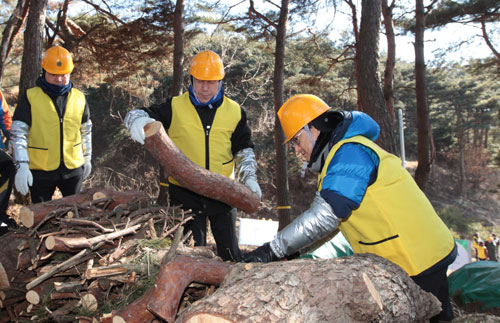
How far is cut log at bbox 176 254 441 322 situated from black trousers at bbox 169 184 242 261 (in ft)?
4.03

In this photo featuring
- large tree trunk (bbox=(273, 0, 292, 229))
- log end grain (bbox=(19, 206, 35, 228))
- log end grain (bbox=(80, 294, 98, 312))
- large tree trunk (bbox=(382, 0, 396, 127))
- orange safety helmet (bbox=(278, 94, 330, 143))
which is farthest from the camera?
large tree trunk (bbox=(382, 0, 396, 127))

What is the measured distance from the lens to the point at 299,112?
91.0 inches

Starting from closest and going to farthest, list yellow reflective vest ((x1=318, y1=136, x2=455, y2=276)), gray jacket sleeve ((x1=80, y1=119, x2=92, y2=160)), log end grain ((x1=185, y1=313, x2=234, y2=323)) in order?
log end grain ((x1=185, y1=313, x2=234, y2=323))
yellow reflective vest ((x1=318, y1=136, x2=455, y2=276))
gray jacket sleeve ((x1=80, y1=119, x2=92, y2=160))

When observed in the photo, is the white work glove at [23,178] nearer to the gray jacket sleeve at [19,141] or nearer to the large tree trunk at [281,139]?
the gray jacket sleeve at [19,141]

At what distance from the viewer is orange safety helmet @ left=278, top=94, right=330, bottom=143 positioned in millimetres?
2295

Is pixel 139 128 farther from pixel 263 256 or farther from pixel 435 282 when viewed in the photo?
pixel 435 282

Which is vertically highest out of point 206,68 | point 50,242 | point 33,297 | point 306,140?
point 206,68

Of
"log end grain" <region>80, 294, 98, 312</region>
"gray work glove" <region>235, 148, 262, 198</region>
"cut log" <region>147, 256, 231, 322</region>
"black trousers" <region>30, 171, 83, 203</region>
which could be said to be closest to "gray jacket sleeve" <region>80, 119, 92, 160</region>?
"black trousers" <region>30, 171, 83, 203</region>

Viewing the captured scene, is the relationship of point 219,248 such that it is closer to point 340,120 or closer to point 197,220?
point 197,220

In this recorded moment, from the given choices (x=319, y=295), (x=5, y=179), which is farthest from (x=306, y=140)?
(x=5, y=179)

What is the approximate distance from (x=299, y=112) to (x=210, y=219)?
4.74 ft

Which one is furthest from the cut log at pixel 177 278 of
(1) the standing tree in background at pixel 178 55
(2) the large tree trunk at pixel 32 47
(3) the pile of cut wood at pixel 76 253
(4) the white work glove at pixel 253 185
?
(2) the large tree trunk at pixel 32 47

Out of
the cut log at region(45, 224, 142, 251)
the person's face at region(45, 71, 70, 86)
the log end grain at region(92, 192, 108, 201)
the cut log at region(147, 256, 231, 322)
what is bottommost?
the cut log at region(147, 256, 231, 322)

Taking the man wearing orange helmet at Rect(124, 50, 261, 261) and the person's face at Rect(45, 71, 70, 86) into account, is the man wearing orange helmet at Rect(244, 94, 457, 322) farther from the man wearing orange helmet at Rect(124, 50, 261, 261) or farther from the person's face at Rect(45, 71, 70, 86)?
the person's face at Rect(45, 71, 70, 86)
